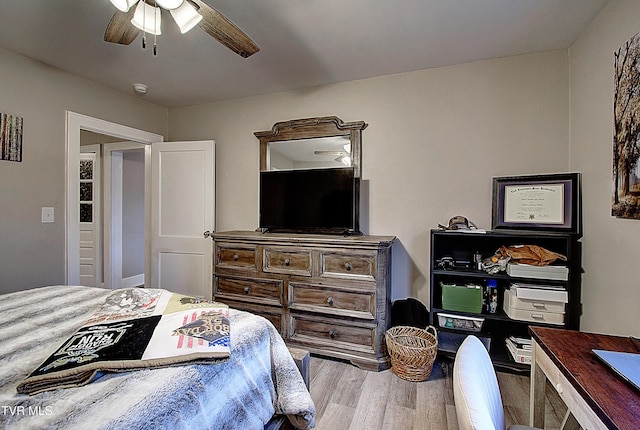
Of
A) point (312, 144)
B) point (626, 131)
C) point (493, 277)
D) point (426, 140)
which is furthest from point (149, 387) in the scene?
point (426, 140)

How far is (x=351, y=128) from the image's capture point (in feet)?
9.20

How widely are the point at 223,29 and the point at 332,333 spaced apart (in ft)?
7.17

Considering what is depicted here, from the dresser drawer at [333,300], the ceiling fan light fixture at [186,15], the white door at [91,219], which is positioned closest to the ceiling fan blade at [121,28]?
the ceiling fan light fixture at [186,15]

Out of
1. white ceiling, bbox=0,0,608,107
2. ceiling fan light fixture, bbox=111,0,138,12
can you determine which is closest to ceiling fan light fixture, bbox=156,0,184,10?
ceiling fan light fixture, bbox=111,0,138,12

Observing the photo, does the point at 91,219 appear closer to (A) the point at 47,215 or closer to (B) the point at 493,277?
(A) the point at 47,215

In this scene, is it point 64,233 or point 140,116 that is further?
point 140,116

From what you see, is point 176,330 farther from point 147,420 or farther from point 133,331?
point 147,420

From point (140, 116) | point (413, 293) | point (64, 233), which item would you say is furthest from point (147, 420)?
point (140, 116)

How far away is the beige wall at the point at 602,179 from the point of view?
1.55m

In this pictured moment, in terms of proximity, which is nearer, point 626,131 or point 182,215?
point 626,131

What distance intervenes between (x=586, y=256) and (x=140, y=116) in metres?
4.34

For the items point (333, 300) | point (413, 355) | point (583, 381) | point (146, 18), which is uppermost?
point (146, 18)

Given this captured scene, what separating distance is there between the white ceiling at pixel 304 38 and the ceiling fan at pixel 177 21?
11.8 inches

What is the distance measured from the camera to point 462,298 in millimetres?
2250
